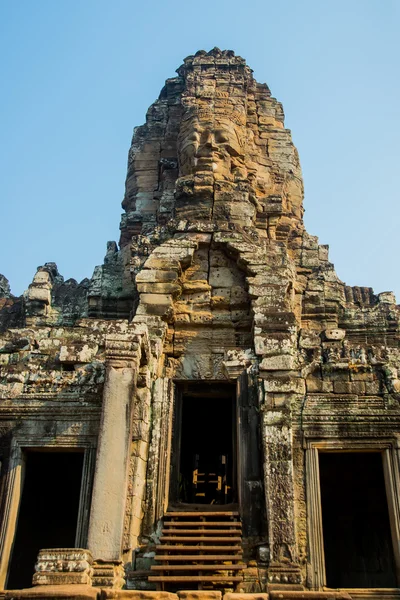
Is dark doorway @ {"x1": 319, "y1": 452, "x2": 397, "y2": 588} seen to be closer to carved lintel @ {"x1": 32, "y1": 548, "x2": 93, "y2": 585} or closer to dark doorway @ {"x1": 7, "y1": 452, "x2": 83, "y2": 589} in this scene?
dark doorway @ {"x1": 7, "y1": 452, "x2": 83, "y2": 589}

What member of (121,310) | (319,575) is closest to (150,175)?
(121,310)

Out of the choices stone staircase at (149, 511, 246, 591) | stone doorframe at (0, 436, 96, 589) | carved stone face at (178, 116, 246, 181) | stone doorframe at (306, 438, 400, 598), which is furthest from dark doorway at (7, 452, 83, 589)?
carved stone face at (178, 116, 246, 181)

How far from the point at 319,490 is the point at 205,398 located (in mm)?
3317

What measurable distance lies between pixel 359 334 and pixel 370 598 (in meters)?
5.90

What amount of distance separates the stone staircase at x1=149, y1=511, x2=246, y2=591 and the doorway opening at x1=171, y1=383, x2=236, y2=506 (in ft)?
3.28

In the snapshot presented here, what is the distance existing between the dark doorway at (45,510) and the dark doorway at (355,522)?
18.8ft

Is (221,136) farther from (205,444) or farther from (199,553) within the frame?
(199,553)

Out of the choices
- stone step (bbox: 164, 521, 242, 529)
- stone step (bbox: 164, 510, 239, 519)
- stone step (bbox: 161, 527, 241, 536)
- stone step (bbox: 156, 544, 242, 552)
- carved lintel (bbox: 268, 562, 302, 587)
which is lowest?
carved lintel (bbox: 268, 562, 302, 587)

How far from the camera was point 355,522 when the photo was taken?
47.1 feet

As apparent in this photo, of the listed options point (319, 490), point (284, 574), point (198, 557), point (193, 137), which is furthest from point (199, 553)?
point (193, 137)

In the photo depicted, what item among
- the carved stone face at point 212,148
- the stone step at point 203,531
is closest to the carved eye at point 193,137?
the carved stone face at point 212,148

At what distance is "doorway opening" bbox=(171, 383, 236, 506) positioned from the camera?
1171 centimetres

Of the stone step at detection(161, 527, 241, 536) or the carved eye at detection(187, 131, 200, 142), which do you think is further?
the carved eye at detection(187, 131, 200, 142)

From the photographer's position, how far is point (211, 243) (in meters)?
13.0
